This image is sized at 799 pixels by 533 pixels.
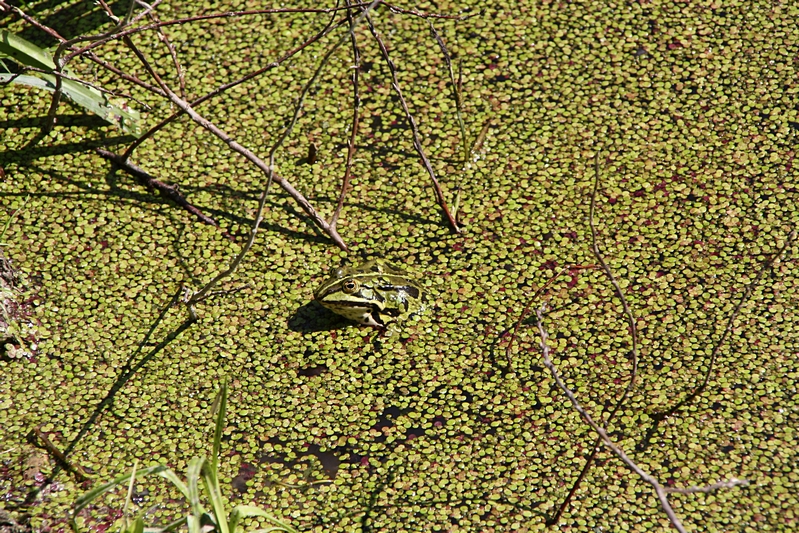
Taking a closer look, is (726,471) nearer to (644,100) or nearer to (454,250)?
(454,250)

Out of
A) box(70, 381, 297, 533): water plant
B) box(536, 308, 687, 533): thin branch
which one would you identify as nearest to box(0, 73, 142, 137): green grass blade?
box(70, 381, 297, 533): water plant

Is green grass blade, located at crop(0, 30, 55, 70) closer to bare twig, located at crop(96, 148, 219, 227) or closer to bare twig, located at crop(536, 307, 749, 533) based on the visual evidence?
bare twig, located at crop(96, 148, 219, 227)

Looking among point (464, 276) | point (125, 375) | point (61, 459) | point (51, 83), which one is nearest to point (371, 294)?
point (464, 276)

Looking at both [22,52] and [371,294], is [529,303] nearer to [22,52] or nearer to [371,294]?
[371,294]

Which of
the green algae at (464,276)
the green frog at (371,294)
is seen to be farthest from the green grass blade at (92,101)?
the green frog at (371,294)

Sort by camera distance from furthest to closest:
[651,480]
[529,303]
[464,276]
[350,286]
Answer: [464,276] → [350,286] → [529,303] → [651,480]
